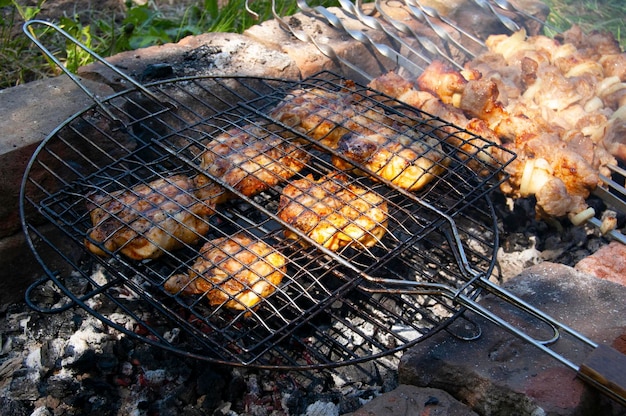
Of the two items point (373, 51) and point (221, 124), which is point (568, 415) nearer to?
point (221, 124)

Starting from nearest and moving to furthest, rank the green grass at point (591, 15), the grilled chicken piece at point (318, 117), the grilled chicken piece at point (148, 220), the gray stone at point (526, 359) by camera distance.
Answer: the gray stone at point (526, 359) < the grilled chicken piece at point (148, 220) < the grilled chicken piece at point (318, 117) < the green grass at point (591, 15)

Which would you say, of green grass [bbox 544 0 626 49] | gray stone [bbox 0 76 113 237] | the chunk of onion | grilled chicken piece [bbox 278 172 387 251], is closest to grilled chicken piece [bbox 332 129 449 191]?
grilled chicken piece [bbox 278 172 387 251]

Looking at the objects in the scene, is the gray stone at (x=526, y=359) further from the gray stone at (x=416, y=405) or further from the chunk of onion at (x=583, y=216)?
the chunk of onion at (x=583, y=216)

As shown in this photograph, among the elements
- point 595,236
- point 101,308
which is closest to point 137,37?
point 101,308

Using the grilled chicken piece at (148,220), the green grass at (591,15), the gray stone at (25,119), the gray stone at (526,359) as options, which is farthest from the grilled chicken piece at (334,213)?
the green grass at (591,15)

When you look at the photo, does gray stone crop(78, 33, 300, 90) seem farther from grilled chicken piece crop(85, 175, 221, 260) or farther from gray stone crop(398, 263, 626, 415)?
gray stone crop(398, 263, 626, 415)
